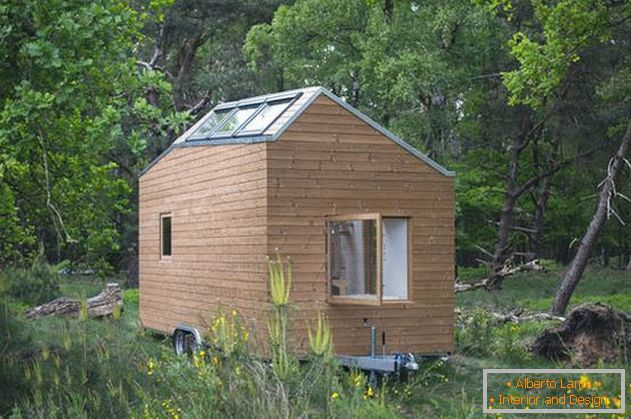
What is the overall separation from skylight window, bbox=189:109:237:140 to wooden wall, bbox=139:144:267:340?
232 mm

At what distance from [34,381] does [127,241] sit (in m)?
23.1

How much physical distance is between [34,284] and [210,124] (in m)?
7.82

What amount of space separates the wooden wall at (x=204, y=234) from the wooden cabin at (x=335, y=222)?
29 mm

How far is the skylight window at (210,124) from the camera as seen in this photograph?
13336 mm

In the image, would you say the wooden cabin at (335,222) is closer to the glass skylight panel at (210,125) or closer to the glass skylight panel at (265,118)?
the glass skylight panel at (265,118)

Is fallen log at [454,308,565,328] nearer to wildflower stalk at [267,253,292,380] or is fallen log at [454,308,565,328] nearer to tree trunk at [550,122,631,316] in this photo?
tree trunk at [550,122,631,316]

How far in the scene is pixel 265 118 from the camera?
11781mm

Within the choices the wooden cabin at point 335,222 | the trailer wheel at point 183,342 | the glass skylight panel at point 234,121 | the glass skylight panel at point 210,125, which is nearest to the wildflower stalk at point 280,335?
the wooden cabin at point 335,222

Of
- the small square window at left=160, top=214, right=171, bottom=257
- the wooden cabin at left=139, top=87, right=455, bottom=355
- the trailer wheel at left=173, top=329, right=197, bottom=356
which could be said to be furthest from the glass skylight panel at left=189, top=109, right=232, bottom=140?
the trailer wheel at left=173, top=329, right=197, bottom=356

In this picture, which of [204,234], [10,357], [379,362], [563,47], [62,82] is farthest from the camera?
[563,47]

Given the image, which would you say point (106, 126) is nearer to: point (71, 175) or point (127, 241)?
point (71, 175)

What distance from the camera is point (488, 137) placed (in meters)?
26.6

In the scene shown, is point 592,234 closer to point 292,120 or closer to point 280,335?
point 292,120

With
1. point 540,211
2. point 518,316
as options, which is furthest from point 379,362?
point 540,211
